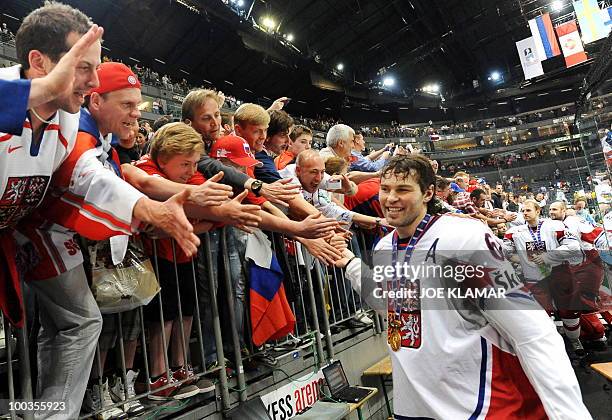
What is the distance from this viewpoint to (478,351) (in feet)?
5.72

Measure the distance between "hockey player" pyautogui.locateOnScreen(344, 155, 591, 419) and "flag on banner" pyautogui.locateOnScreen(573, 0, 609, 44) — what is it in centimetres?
1596

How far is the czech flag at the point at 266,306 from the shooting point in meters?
2.59

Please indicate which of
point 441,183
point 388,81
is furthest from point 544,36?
point 441,183

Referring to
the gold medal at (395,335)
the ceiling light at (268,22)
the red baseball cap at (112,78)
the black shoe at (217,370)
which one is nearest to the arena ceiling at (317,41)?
the ceiling light at (268,22)

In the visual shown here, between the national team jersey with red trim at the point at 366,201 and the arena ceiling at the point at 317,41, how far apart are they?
13.1 meters

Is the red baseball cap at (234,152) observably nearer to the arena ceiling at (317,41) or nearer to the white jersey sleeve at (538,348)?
the white jersey sleeve at (538,348)

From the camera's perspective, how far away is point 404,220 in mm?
2088

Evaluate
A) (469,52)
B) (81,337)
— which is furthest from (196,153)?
(469,52)

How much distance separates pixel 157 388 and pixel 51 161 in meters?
1.32

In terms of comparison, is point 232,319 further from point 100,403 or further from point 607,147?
point 607,147

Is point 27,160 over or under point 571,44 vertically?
under

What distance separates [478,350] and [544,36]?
18685 mm

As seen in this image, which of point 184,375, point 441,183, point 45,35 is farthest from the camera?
point 441,183

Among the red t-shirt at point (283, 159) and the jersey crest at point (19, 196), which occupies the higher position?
the red t-shirt at point (283, 159)
